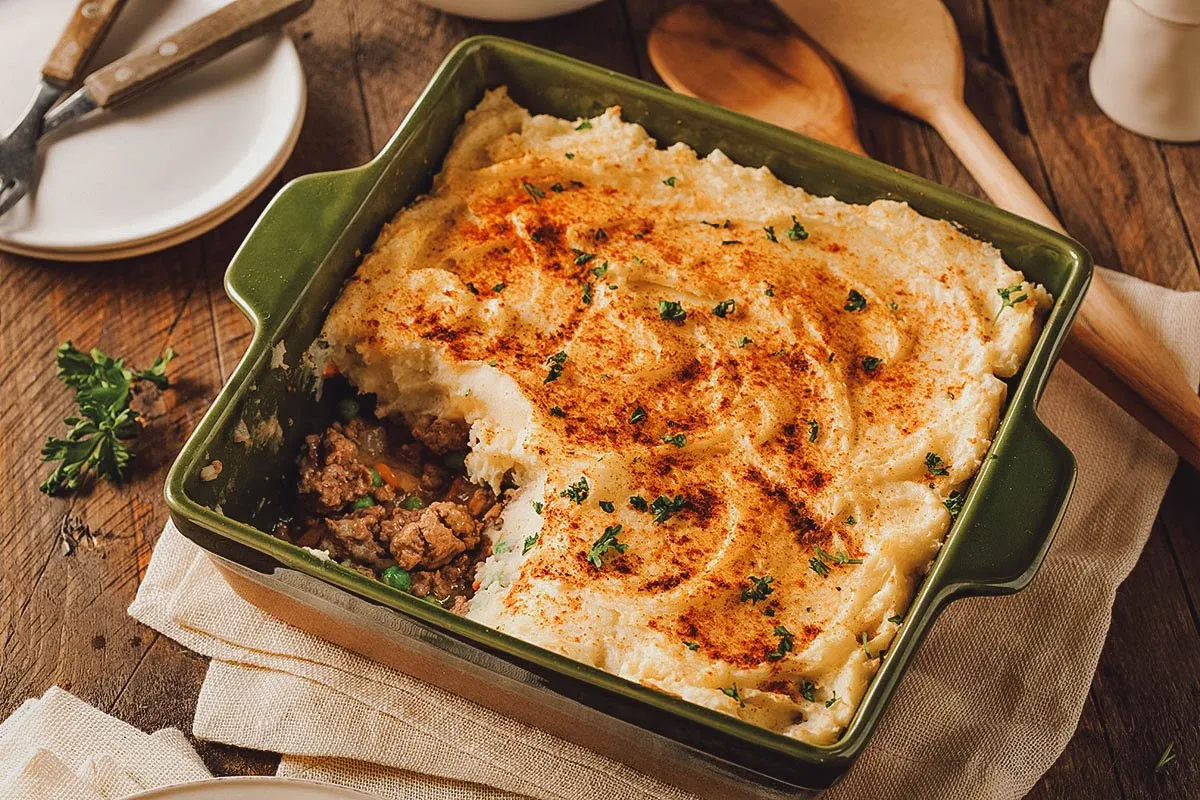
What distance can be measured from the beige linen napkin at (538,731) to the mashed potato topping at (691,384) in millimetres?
381

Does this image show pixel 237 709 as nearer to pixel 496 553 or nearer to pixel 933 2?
pixel 496 553

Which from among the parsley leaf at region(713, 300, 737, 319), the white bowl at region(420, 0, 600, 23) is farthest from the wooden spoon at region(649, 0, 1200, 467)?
the parsley leaf at region(713, 300, 737, 319)

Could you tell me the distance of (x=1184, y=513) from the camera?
3578 mm

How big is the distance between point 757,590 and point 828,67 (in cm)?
191

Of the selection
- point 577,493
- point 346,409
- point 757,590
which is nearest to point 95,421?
point 346,409

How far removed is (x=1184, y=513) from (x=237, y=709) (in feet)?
8.00

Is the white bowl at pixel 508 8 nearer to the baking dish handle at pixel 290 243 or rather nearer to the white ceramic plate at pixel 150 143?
the white ceramic plate at pixel 150 143

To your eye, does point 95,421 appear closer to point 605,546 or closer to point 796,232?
point 605,546

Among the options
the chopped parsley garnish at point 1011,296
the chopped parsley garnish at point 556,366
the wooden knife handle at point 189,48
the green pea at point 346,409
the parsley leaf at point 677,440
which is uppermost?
the wooden knife handle at point 189,48

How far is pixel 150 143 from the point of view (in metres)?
4.00

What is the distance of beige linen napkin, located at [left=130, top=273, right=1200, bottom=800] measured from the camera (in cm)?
312

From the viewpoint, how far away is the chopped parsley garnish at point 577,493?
9.77ft

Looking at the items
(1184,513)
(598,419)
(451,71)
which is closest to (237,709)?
(598,419)

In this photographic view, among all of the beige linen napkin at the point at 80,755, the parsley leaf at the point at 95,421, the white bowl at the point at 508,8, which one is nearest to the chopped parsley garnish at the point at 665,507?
the beige linen napkin at the point at 80,755
